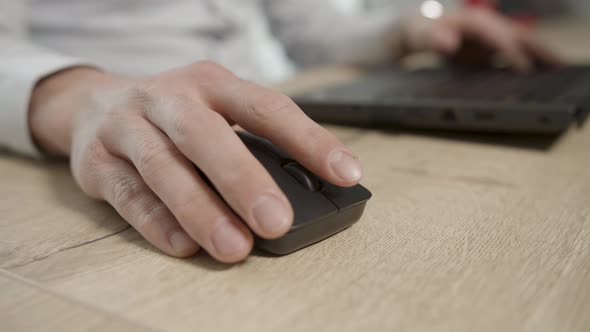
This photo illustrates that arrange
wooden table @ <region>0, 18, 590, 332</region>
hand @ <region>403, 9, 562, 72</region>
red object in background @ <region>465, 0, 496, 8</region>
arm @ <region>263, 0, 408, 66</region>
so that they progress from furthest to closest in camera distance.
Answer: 1. red object in background @ <region>465, 0, 496, 8</region>
2. arm @ <region>263, 0, 408, 66</region>
3. hand @ <region>403, 9, 562, 72</region>
4. wooden table @ <region>0, 18, 590, 332</region>

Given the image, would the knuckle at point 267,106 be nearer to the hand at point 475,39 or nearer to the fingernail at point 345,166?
the fingernail at point 345,166

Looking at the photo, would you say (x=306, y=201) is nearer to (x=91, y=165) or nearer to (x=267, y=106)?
(x=267, y=106)

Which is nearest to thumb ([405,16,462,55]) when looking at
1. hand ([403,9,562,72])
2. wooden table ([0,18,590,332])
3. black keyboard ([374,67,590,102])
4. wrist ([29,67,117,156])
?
hand ([403,9,562,72])

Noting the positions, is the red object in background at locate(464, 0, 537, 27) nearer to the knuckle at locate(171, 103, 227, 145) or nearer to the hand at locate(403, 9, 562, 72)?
the hand at locate(403, 9, 562, 72)

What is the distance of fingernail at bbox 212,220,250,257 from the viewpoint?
1.06 ft

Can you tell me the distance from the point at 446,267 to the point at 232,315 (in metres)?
0.14

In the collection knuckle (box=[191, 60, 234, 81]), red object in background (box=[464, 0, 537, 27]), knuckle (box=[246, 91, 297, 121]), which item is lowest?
knuckle (box=[246, 91, 297, 121])

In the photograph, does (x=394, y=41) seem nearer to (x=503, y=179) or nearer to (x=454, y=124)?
(x=454, y=124)

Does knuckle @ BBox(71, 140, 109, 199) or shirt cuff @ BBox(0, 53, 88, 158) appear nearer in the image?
knuckle @ BBox(71, 140, 109, 199)

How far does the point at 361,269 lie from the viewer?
0.32m

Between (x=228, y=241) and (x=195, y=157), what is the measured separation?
64mm

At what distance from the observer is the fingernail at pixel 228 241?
324 mm

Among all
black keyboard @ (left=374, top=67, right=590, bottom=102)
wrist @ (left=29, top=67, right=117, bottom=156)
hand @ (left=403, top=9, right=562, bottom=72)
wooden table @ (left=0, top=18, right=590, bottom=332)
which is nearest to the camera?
wooden table @ (left=0, top=18, right=590, bottom=332)

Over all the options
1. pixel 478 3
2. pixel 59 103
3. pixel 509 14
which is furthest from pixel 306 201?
pixel 509 14
